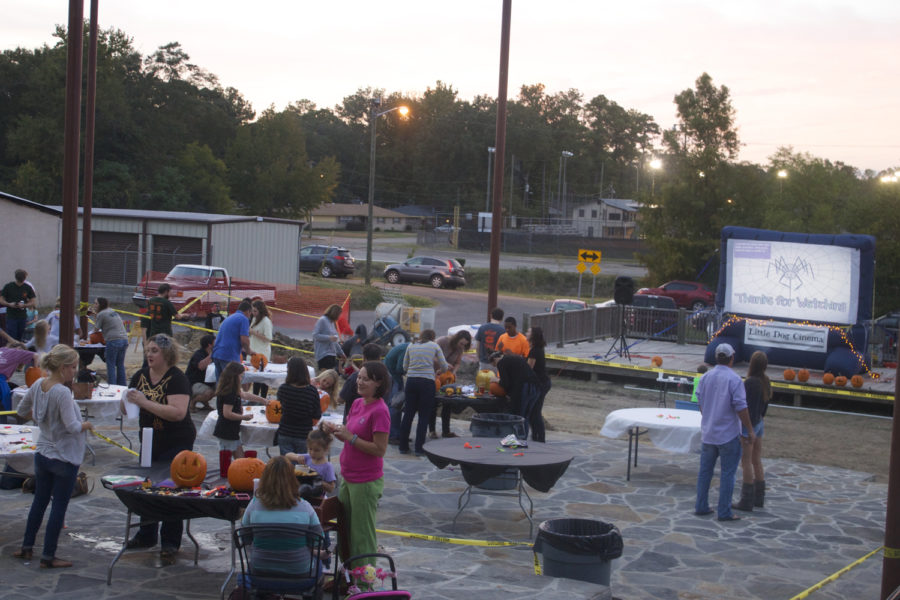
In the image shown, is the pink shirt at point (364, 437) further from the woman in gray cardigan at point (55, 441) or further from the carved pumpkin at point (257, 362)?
the carved pumpkin at point (257, 362)

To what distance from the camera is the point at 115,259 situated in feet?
116

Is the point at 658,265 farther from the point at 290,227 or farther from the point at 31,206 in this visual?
the point at 31,206

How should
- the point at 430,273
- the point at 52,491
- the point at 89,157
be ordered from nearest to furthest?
the point at 52,491 < the point at 89,157 < the point at 430,273

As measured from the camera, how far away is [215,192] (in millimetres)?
58281

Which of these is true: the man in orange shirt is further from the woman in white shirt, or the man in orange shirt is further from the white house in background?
the white house in background

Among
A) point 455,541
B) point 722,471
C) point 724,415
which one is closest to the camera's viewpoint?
point 455,541

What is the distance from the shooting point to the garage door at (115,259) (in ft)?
114

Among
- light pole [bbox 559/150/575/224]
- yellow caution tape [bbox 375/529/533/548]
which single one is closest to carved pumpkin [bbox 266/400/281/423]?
yellow caution tape [bbox 375/529/533/548]

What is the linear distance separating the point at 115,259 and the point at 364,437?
102ft

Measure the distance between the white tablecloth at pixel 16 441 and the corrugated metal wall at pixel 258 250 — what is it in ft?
83.5

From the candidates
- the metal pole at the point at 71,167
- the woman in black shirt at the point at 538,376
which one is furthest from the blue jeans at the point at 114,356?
the woman in black shirt at the point at 538,376

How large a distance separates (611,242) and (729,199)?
2679 centimetres

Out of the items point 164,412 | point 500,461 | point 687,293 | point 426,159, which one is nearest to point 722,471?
point 500,461

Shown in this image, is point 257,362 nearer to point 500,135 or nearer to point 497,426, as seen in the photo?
point 497,426
